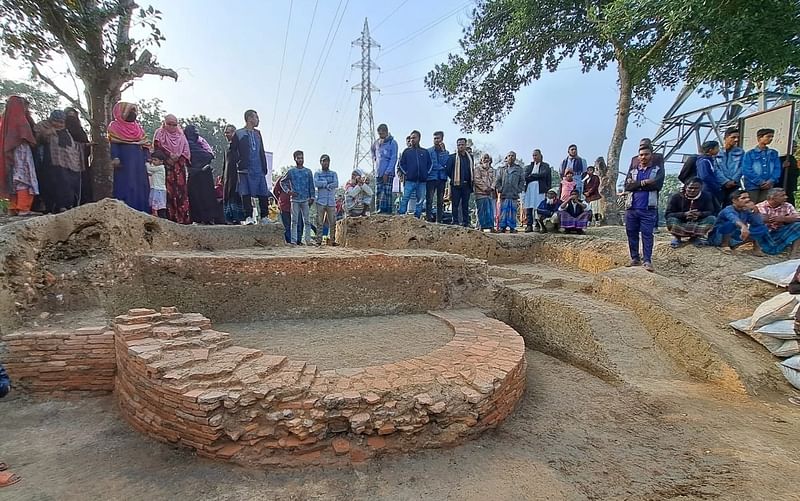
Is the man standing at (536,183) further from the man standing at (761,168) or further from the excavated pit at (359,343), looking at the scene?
the man standing at (761,168)

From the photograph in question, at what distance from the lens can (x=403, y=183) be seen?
8008 mm

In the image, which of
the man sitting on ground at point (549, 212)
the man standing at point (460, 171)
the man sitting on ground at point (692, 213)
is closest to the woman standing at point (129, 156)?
the man standing at point (460, 171)

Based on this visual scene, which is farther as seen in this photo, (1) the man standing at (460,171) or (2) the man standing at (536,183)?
(2) the man standing at (536,183)

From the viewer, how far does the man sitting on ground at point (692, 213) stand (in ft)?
18.1

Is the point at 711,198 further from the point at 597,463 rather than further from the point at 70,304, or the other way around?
the point at 70,304

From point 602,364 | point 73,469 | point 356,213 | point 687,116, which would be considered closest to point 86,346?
point 73,469

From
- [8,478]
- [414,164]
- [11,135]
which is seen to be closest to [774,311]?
[414,164]

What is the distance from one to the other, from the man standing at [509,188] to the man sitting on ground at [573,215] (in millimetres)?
1055

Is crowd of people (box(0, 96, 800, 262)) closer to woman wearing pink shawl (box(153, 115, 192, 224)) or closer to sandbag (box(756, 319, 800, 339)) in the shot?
woman wearing pink shawl (box(153, 115, 192, 224))

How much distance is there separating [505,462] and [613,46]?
1192 centimetres

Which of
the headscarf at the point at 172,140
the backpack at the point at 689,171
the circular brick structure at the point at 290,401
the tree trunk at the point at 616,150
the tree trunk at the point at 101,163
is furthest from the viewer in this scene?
the tree trunk at the point at 616,150

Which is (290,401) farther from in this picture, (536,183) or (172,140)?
(536,183)

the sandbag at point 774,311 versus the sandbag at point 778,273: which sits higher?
the sandbag at point 778,273

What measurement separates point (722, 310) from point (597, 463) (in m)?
2.83
